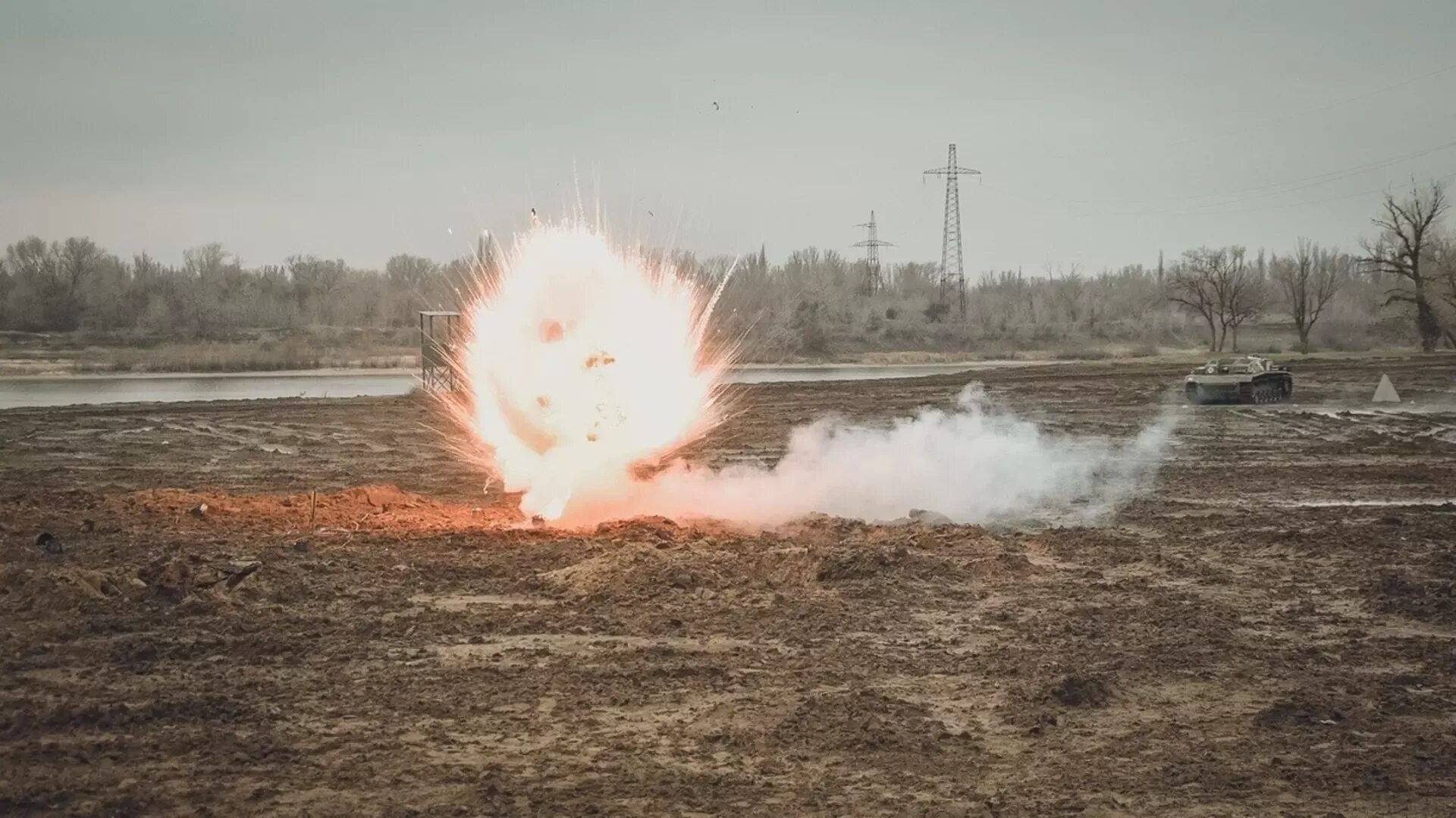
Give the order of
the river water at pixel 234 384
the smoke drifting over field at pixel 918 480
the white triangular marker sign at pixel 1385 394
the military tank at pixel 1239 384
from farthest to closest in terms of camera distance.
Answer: the river water at pixel 234 384 < the military tank at pixel 1239 384 < the white triangular marker sign at pixel 1385 394 < the smoke drifting over field at pixel 918 480

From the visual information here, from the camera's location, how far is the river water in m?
41.1

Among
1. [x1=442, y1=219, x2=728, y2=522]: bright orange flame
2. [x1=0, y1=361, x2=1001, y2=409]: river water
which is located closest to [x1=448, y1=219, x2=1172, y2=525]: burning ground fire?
[x1=442, y1=219, x2=728, y2=522]: bright orange flame

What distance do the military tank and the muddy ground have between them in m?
18.7

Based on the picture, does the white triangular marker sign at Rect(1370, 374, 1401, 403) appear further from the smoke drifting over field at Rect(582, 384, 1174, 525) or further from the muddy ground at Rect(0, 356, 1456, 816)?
the muddy ground at Rect(0, 356, 1456, 816)

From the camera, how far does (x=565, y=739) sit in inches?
341

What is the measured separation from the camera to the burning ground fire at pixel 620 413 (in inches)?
676

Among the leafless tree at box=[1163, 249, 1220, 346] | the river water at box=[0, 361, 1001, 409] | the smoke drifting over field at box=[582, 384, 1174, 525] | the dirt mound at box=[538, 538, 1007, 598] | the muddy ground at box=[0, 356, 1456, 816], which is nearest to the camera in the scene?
the muddy ground at box=[0, 356, 1456, 816]

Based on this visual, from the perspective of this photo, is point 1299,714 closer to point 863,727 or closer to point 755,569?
point 863,727

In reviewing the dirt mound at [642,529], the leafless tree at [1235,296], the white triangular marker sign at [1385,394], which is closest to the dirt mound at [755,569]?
the dirt mound at [642,529]

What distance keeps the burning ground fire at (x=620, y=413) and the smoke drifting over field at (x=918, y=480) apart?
54mm

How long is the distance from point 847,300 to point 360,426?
71.5 meters

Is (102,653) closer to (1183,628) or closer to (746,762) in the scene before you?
(746,762)

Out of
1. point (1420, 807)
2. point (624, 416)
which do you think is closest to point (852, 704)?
point (1420, 807)

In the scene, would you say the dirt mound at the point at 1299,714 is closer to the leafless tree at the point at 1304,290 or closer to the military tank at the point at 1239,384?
the military tank at the point at 1239,384
